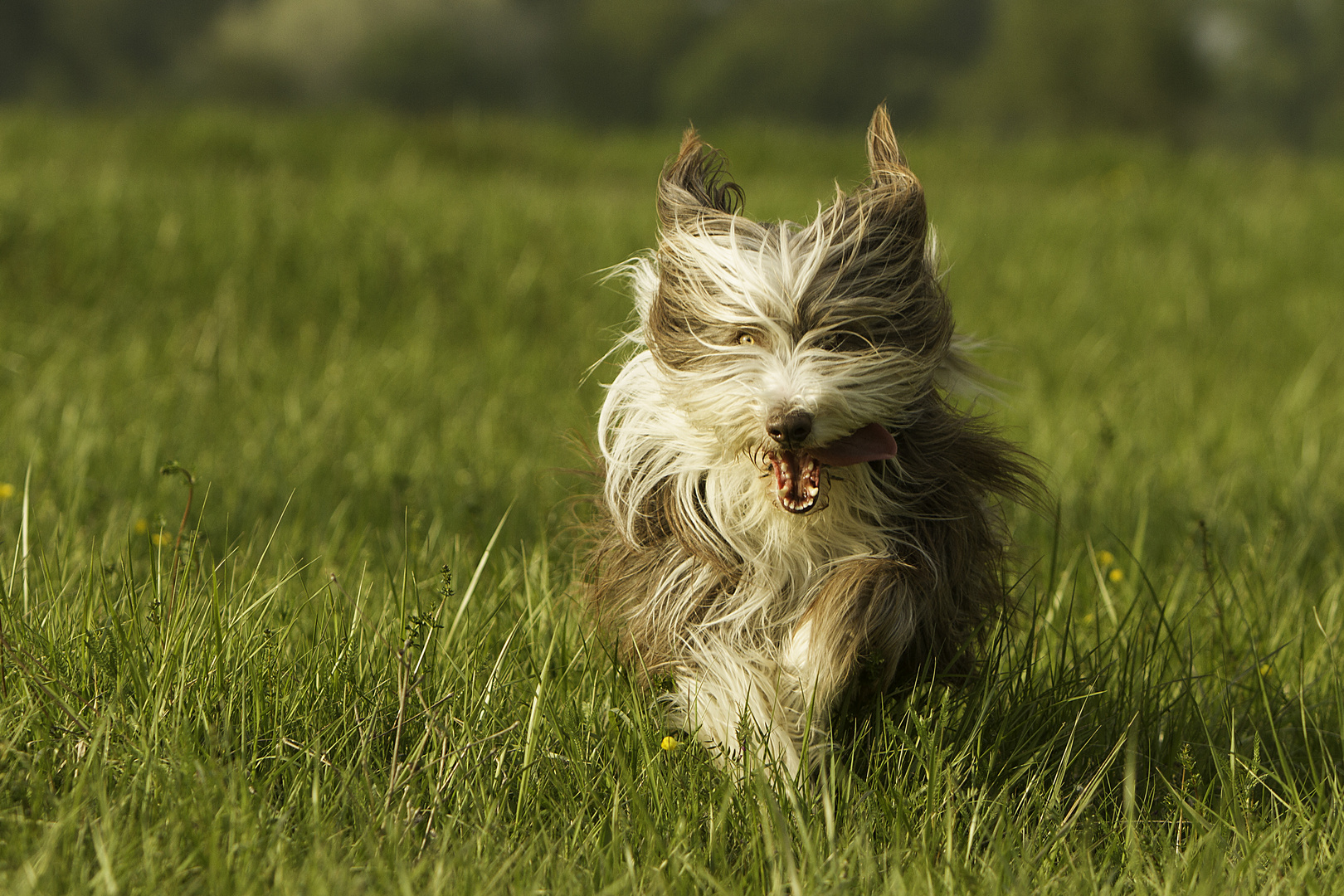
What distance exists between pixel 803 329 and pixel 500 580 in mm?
1359

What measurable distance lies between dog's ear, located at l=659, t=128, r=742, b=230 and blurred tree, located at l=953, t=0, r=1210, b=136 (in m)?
27.0

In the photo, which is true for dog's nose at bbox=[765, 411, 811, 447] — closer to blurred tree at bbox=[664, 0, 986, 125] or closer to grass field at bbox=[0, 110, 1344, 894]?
grass field at bbox=[0, 110, 1344, 894]

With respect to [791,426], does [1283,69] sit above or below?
above

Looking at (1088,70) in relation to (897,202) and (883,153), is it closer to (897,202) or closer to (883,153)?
(883,153)

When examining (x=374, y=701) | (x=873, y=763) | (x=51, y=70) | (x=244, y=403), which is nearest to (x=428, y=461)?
(x=244, y=403)

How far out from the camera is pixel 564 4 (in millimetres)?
36031

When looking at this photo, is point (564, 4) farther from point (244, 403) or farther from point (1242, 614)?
point (1242, 614)

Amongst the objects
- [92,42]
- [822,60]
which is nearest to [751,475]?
[92,42]

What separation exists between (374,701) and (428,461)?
2.18 m

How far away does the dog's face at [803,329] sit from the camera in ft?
6.57

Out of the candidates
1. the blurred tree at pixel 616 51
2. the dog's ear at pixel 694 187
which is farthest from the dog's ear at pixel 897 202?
the blurred tree at pixel 616 51

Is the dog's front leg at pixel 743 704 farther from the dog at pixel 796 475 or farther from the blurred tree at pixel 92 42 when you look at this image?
the blurred tree at pixel 92 42

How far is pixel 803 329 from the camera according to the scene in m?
2.09

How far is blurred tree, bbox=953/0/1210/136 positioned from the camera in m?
30.4
